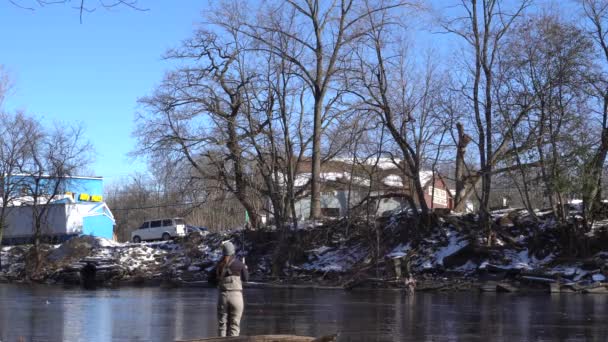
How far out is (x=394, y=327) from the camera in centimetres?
1559

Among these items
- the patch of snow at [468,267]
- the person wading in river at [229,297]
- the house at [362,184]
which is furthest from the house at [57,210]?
the person wading in river at [229,297]

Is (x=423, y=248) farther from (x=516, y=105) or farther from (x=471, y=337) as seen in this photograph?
(x=471, y=337)

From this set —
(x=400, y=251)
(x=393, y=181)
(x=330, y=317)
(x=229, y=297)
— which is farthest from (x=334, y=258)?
(x=229, y=297)

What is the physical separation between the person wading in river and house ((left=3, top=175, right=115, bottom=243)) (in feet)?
126

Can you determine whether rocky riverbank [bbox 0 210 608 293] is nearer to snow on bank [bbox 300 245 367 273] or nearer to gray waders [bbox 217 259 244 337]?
snow on bank [bbox 300 245 367 273]

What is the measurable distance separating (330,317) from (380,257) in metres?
16.4

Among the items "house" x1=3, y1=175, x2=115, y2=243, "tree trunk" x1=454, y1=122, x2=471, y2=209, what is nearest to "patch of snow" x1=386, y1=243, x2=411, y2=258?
"tree trunk" x1=454, y1=122, x2=471, y2=209

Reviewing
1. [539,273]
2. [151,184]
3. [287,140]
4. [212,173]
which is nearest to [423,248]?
[539,273]

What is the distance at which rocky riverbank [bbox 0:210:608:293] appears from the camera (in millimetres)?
29531

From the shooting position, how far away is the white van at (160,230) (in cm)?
6007

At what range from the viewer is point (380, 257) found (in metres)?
34.0

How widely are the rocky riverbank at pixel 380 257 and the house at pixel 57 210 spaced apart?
186 inches

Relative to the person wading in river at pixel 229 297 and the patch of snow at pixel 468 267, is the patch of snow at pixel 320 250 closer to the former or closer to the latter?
the patch of snow at pixel 468 267

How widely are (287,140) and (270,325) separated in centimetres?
2414
